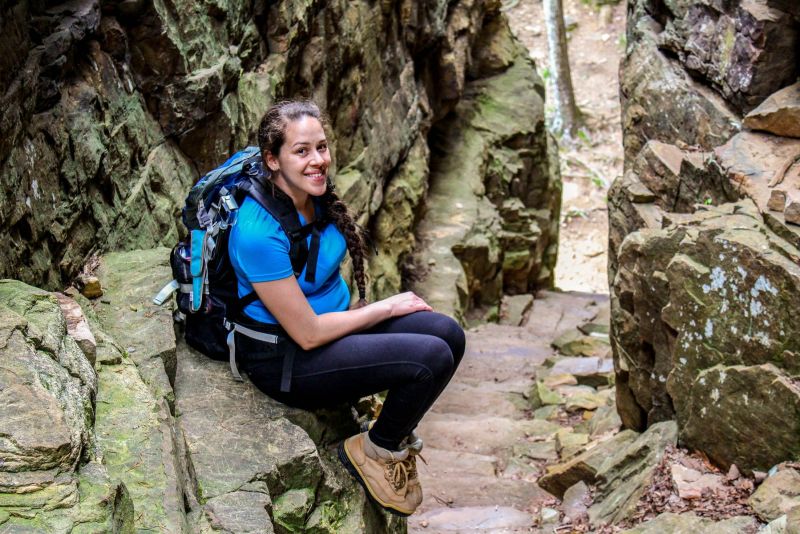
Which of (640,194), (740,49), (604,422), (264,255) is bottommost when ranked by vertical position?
(604,422)

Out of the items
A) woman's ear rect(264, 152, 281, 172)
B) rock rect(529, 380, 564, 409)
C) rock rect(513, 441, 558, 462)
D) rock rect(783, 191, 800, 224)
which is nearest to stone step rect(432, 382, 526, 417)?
rock rect(529, 380, 564, 409)

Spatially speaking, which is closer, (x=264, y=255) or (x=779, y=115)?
(x=264, y=255)

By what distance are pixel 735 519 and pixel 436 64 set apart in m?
11.9

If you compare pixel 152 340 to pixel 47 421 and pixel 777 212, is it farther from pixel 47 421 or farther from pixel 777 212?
pixel 777 212

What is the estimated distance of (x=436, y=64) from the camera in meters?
15.7

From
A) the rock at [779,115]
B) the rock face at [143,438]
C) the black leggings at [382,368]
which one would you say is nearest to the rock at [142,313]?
the rock face at [143,438]

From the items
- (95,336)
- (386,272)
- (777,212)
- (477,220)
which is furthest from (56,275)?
(477,220)

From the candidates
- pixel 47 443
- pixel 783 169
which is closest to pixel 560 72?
pixel 783 169

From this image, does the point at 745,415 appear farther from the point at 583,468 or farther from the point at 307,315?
the point at 307,315

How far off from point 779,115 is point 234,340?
18.3 ft

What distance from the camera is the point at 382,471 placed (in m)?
4.67

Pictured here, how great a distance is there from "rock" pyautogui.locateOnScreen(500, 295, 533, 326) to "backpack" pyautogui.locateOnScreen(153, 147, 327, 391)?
37.8 ft

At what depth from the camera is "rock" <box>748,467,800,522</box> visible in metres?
5.01

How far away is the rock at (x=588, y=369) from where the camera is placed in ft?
36.6
